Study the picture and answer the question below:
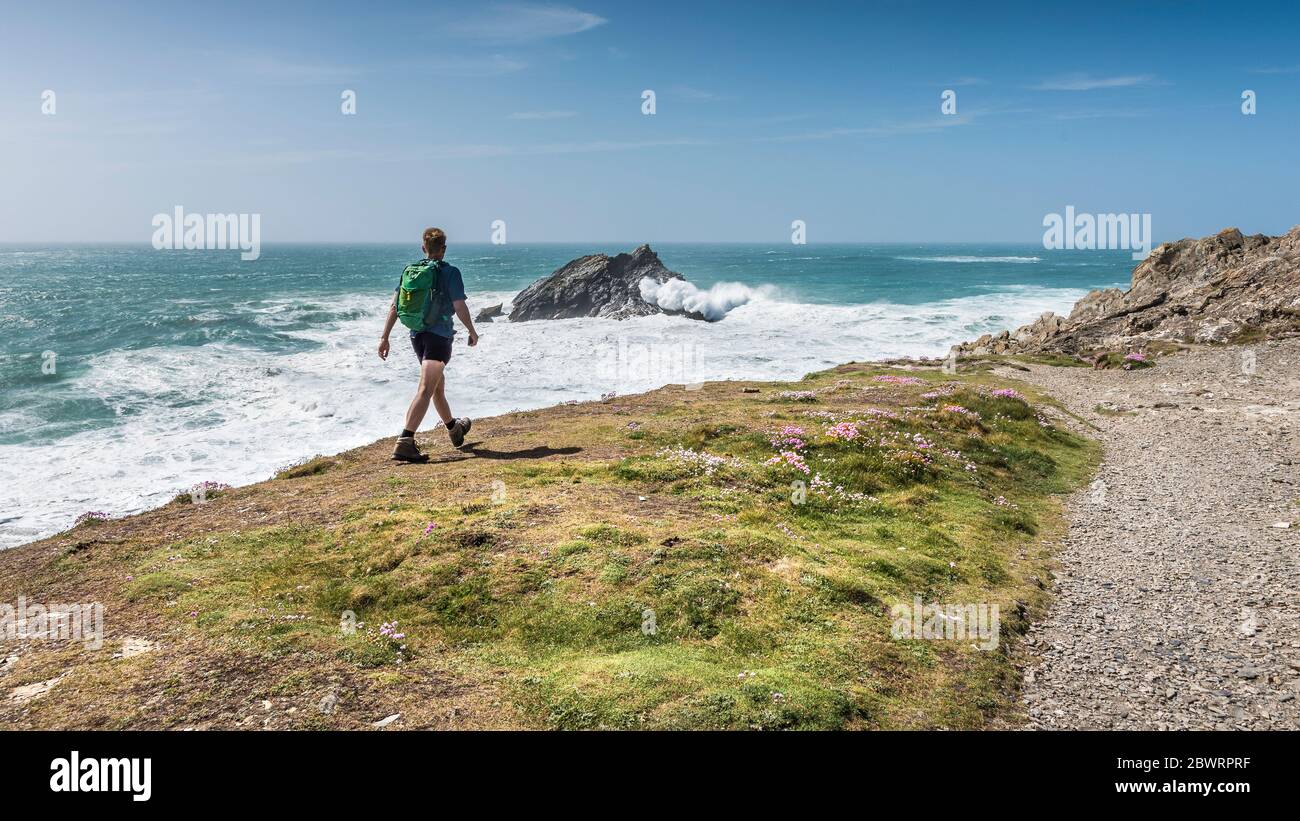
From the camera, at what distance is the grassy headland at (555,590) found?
6055 mm

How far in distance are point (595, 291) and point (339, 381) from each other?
139 ft

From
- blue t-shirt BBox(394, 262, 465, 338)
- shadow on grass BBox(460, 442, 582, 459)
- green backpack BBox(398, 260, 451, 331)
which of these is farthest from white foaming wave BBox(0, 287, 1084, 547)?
green backpack BBox(398, 260, 451, 331)

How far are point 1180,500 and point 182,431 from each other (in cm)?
3185

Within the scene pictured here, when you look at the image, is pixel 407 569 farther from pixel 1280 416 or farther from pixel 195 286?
pixel 195 286

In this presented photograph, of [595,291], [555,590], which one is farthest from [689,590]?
[595,291]

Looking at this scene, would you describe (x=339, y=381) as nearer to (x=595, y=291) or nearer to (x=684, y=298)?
(x=595, y=291)

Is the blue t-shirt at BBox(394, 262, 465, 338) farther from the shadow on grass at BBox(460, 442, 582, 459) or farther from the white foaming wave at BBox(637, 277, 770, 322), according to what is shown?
the white foaming wave at BBox(637, 277, 770, 322)

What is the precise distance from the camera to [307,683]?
6.08m

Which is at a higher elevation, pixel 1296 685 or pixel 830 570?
pixel 830 570

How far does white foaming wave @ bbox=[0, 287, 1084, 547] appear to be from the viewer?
861 inches

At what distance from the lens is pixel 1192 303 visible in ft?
140

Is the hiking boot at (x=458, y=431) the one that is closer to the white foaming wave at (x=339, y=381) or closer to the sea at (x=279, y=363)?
the white foaming wave at (x=339, y=381)
